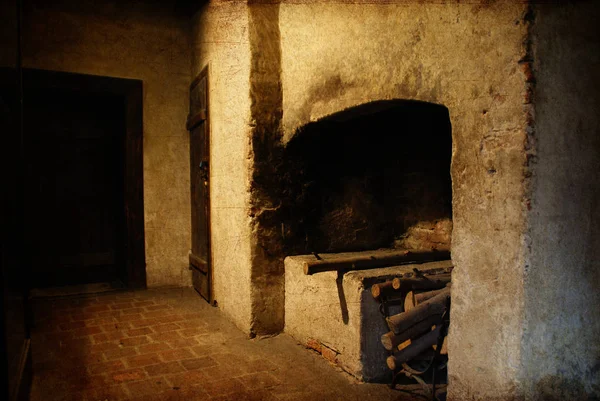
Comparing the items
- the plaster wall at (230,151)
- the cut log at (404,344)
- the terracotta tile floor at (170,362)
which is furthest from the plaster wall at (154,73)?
the cut log at (404,344)

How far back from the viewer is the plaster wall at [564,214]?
2064 mm

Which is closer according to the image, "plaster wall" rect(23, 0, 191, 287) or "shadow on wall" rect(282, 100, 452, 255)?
"shadow on wall" rect(282, 100, 452, 255)

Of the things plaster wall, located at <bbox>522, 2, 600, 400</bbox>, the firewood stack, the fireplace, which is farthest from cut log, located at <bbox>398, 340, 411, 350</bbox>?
plaster wall, located at <bbox>522, 2, 600, 400</bbox>

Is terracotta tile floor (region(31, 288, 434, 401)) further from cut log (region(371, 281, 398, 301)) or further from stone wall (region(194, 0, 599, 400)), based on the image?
stone wall (region(194, 0, 599, 400))

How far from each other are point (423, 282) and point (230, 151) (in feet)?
7.17

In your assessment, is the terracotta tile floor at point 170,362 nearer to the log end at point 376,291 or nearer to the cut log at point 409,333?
the cut log at point 409,333

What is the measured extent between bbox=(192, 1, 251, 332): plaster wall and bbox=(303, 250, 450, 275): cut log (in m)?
0.74

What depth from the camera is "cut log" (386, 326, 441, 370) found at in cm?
284

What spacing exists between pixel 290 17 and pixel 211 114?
4.67ft

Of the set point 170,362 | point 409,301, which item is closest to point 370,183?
point 409,301

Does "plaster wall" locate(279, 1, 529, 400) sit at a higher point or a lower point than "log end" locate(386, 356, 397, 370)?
higher

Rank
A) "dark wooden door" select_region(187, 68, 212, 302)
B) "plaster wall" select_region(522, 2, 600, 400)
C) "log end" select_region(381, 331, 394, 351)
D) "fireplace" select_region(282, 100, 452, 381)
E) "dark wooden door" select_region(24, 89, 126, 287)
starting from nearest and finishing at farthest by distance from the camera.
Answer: "plaster wall" select_region(522, 2, 600, 400) → "log end" select_region(381, 331, 394, 351) → "fireplace" select_region(282, 100, 452, 381) → "dark wooden door" select_region(187, 68, 212, 302) → "dark wooden door" select_region(24, 89, 126, 287)

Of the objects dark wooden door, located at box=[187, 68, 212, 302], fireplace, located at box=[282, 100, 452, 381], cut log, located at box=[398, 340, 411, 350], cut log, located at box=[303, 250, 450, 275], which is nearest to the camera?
cut log, located at box=[398, 340, 411, 350]

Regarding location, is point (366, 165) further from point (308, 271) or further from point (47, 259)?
point (47, 259)
